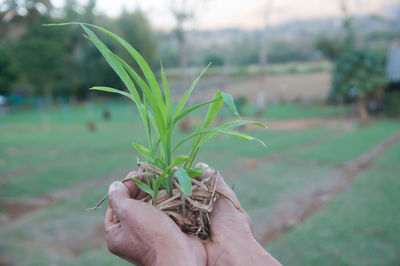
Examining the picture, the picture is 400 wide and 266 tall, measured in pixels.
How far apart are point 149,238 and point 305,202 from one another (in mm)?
6323

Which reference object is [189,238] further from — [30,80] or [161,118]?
[30,80]

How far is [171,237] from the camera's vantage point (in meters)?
1.02

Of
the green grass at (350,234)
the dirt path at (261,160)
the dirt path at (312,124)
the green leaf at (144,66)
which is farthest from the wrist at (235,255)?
the dirt path at (312,124)

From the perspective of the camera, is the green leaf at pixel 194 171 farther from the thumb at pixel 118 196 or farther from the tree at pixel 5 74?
the tree at pixel 5 74

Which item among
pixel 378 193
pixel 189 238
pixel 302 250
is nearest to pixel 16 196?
pixel 302 250

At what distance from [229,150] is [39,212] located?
23.8ft

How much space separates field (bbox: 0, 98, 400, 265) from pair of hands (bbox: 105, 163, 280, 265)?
63.2 inches

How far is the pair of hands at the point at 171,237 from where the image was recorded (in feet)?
3.33

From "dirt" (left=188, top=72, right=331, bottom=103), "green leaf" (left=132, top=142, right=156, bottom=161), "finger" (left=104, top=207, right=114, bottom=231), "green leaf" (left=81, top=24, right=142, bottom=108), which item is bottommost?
"dirt" (left=188, top=72, right=331, bottom=103)

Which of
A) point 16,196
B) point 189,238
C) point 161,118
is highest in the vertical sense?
point 161,118

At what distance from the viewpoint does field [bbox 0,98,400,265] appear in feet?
15.4

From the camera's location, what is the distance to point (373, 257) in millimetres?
4430

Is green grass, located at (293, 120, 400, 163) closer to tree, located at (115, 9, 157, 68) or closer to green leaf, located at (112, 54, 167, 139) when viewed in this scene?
green leaf, located at (112, 54, 167, 139)

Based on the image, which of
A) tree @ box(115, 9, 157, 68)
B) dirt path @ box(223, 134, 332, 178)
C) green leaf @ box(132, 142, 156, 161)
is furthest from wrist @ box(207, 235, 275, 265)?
tree @ box(115, 9, 157, 68)
